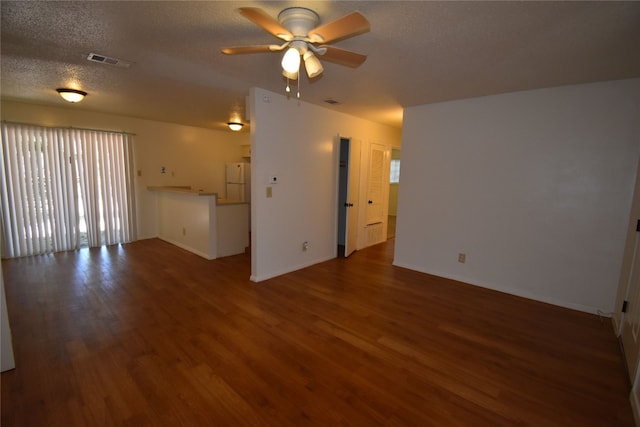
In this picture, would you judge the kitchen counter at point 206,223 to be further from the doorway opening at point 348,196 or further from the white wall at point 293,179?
the doorway opening at point 348,196

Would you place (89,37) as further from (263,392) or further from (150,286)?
(263,392)

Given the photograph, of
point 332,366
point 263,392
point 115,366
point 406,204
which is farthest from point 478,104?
point 115,366

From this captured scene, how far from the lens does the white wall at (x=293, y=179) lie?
144 inches

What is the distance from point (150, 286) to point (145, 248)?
2.04 m

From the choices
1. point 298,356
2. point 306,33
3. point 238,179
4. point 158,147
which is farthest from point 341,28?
point 238,179

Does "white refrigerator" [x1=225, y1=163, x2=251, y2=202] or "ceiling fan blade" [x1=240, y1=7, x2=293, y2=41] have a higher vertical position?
"ceiling fan blade" [x1=240, y1=7, x2=293, y2=41]

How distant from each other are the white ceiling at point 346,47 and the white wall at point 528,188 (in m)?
0.29

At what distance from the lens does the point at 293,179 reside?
13.4ft

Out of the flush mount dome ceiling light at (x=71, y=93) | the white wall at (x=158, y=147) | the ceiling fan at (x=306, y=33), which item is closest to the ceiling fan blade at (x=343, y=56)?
the ceiling fan at (x=306, y=33)

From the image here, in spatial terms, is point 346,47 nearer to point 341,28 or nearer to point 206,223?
point 341,28

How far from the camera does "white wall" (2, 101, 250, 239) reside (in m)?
4.77

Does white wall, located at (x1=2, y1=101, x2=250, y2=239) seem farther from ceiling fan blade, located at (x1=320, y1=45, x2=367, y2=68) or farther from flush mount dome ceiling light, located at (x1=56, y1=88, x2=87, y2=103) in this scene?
ceiling fan blade, located at (x1=320, y1=45, x2=367, y2=68)

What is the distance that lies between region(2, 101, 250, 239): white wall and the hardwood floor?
247 cm

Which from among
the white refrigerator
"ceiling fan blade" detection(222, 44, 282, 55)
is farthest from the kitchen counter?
"ceiling fan blade" detection(222, 44, 282, 55)
